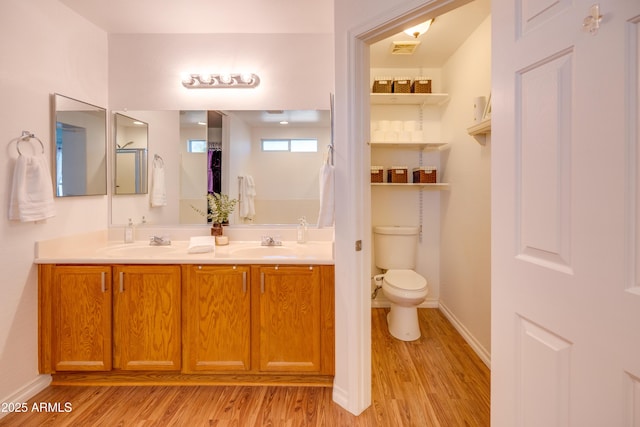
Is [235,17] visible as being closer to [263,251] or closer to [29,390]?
[263,251]

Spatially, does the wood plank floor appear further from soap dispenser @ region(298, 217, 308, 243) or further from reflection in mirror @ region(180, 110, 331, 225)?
reflection in mirror @ region(180, 110, 331, 225)

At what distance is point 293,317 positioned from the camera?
1.90 m

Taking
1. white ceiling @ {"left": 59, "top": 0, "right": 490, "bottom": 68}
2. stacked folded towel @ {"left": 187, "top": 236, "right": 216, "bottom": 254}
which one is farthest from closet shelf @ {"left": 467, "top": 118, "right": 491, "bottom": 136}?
stacked folded towel @ {"left": 187, "top": 236, "right": 216, "bottom": 254}

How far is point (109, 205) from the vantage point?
8.19 ft

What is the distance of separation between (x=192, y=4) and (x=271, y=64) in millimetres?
630

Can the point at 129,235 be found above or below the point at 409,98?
below

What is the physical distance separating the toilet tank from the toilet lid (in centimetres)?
16

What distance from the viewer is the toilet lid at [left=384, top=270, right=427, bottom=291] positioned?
2.49 meters

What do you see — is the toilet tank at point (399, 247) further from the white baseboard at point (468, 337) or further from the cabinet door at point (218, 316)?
the cabinet door at point (218, 316)

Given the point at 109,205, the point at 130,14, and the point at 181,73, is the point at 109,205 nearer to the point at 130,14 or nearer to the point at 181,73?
the point at 181,73

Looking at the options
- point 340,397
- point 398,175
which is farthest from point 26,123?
point 398,175

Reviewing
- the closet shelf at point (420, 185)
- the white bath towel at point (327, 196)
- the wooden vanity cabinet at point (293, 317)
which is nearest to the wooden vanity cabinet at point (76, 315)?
the wooden vanity cabinet at point (293, 317)

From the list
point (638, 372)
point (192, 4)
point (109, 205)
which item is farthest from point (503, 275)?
point (109, 205)

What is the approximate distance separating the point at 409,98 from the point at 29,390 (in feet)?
11.5
